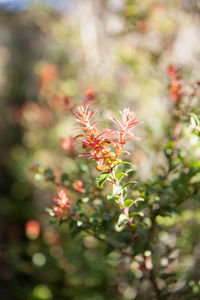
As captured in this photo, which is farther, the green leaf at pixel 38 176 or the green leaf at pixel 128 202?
the green leaf at pixel 38 176

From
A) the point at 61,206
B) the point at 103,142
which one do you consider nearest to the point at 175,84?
the point at 103,142

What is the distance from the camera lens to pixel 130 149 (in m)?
1.98

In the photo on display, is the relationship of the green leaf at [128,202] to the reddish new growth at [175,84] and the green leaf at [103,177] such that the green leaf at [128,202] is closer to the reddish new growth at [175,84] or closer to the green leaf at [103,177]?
the green leaf at [103,177]

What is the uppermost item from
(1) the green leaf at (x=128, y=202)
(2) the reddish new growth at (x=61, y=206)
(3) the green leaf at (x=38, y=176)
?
(3) the green leaf at (x=38, y=176)

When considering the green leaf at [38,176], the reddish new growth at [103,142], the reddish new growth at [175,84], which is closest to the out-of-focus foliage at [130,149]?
the green leaf at [38,176]

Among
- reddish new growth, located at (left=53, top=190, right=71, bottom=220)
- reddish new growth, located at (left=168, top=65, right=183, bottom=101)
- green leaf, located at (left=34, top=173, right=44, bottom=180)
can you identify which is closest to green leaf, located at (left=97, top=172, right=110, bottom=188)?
reddish new growth, located at (left=53, top=190, right=71, bottom=220)

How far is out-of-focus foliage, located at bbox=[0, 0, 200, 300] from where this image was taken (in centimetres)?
147

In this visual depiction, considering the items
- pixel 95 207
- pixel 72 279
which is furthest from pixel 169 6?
pixel 72 279

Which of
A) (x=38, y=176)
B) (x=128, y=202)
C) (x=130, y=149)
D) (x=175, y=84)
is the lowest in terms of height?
(x=128, y=202)

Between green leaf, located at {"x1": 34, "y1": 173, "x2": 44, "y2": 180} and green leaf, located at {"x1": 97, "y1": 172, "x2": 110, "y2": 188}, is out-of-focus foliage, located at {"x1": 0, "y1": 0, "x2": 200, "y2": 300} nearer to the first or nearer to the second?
green leaf, located at {"x1": 34, "y1": 173, "x2": 44, "y2": 180}

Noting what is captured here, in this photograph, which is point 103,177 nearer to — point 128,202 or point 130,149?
point 128,202

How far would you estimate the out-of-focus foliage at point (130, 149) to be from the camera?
4.82ft

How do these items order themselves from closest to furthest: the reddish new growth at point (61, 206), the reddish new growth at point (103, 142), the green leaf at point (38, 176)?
the reddish new growth at point (103, 142) < the reddish new growth at point (61, 206) < the green leaf at point (38, 176)

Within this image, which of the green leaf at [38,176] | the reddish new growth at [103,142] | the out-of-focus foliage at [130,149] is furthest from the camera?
the out-of-focus foliage at [130,149]
